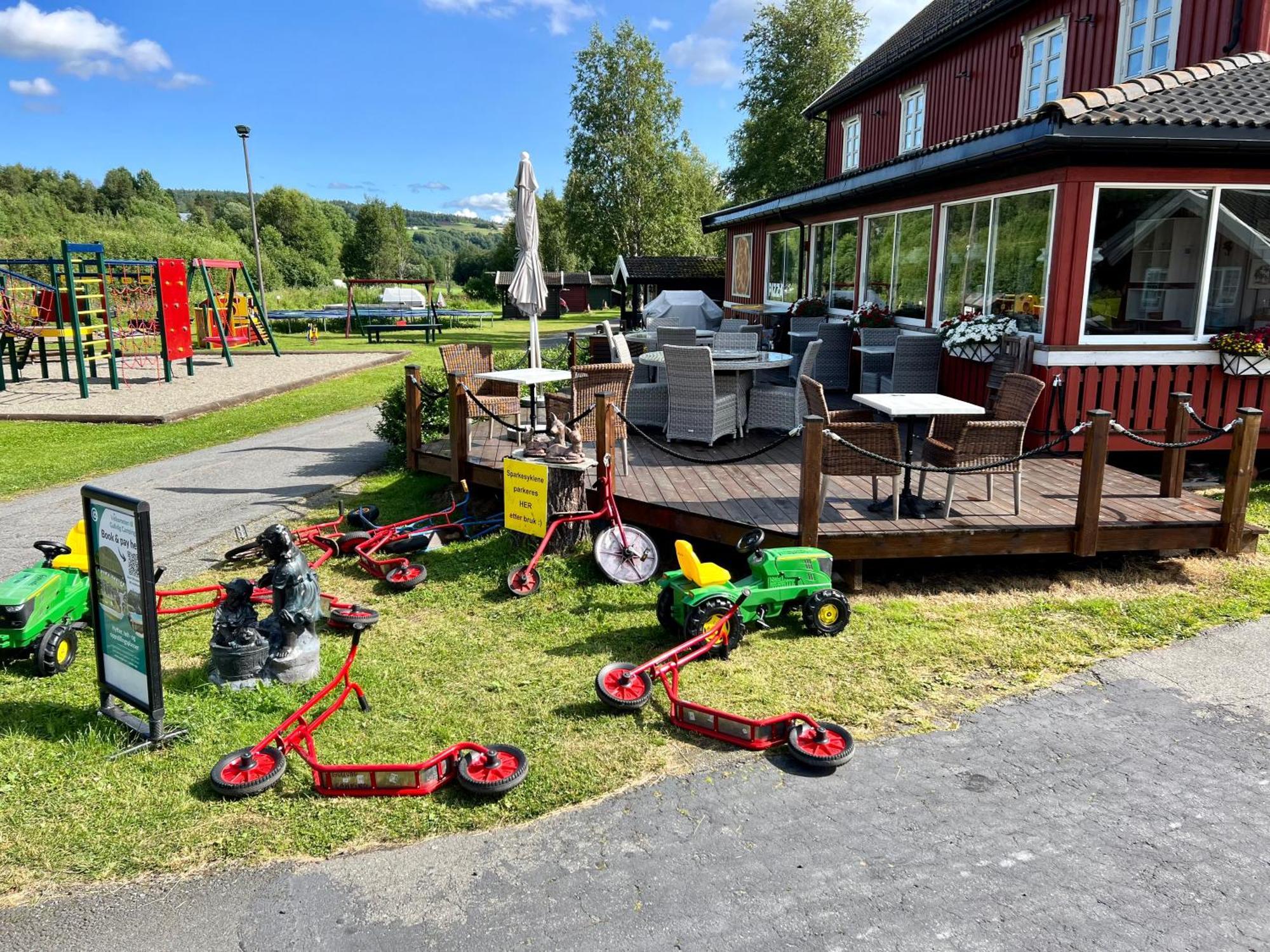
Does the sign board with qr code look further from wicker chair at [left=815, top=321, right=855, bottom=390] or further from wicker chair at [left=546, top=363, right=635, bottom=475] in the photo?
wicker chair at [left=815, top=321, right=855, bottom=390]

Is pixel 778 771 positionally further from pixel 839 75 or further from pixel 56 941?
pixel 839 75

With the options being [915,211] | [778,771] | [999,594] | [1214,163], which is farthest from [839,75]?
[778,771]

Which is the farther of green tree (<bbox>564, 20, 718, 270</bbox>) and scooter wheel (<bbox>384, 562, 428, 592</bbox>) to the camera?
green tree (<bbox>564, 20, 718, 270</bbox>)

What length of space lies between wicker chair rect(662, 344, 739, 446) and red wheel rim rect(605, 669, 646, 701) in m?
4.04

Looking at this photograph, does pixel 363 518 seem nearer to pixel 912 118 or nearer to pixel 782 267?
pixel 782 267

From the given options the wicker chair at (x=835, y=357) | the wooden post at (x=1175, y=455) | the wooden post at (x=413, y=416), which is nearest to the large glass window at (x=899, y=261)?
the wicker chair at (x=835, y=357)

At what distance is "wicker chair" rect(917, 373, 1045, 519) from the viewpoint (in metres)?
6.09

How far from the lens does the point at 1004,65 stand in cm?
1357

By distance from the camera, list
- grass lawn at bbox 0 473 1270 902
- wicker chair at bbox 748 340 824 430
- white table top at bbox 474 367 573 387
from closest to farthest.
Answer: grass lawn at bbox 0 473 1270 902 → white table top at bbox 474 367 573 387 → wicker chair at bbox 748 340 824 430

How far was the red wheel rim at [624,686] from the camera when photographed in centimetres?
444

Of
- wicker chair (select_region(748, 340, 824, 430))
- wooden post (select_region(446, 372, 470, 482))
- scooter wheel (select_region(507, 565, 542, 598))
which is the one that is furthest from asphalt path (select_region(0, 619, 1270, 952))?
wicker chair (select_region(748, 340, 824, 430))

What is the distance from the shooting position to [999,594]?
616 centimetres

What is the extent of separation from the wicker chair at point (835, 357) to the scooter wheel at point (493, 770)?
881 cm

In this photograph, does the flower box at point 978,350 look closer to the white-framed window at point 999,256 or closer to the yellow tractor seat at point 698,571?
the white-framed window at point 999,256
